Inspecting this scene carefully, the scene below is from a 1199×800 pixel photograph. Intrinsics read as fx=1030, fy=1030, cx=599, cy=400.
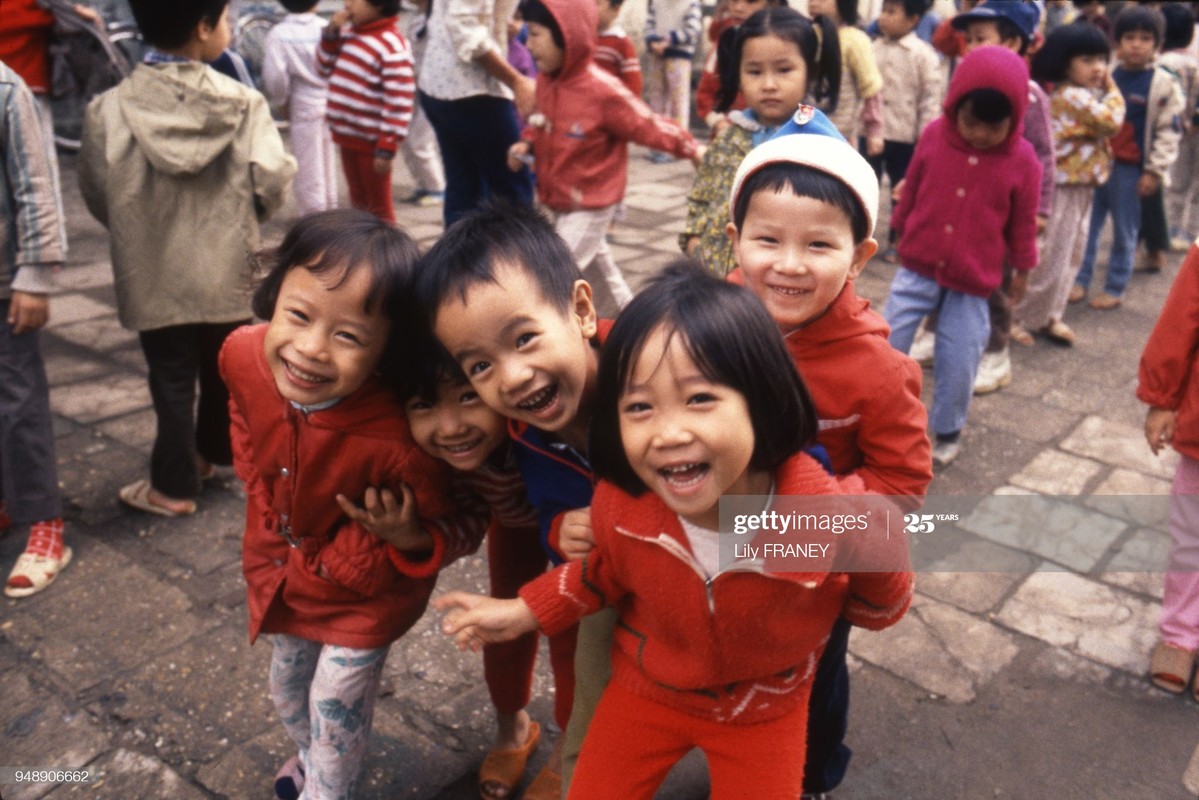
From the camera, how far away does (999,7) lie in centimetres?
452

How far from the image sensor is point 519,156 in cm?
447

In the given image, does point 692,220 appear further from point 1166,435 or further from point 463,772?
point 463,772

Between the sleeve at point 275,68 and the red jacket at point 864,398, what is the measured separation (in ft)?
15.8

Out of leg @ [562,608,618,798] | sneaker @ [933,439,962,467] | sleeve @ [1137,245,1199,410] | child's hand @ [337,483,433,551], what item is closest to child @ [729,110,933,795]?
leg @ [562,608,618,798]

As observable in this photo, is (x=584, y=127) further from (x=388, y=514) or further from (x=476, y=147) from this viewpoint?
(x=388, y=514)

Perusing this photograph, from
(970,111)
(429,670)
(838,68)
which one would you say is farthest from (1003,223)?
(429,670)

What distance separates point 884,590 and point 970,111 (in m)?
2.56

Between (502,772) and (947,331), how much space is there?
2.45m

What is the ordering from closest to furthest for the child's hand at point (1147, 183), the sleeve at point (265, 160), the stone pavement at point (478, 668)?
the stone pavement at point (478, 668)
the sleeve at point (265, 160)
the child's hand at point (1147, 183)

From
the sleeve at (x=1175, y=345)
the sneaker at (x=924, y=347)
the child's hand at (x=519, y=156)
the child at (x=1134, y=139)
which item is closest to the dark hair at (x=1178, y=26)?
the child at (x=1134, y=139)

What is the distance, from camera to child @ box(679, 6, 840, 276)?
9.32 ft

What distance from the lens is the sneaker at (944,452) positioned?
13.0 feet

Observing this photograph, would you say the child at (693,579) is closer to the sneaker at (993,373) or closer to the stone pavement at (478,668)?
the stone pavement at (478,668)

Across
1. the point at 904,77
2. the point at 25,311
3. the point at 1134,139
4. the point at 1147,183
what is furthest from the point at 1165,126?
the point at 25,311
